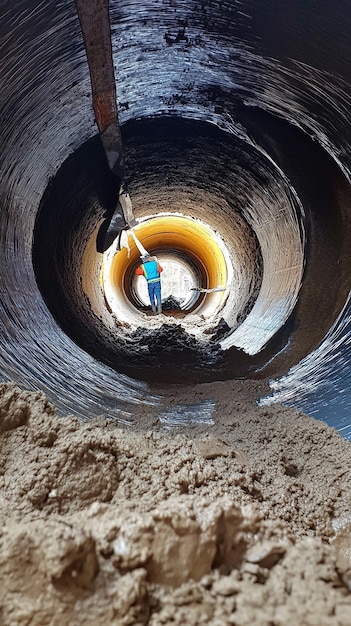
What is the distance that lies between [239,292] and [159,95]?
7.62 feet

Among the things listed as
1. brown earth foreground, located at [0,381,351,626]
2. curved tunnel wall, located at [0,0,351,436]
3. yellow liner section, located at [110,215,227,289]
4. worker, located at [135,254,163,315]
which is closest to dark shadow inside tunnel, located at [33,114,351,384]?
curved tunnel wall, located at [0,0,351,436]

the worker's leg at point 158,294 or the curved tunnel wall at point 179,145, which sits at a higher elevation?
the worker's leg at point 158,294

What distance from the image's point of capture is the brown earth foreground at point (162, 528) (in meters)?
0.79

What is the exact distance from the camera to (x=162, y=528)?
92 cm

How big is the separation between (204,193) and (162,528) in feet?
10.9

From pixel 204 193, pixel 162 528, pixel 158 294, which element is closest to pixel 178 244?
pixel 158 294

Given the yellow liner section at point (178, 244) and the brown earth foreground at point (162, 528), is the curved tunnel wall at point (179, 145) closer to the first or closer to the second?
the brown earth foreground at point (162, 528)

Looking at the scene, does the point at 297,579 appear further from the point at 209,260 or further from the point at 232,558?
the point at 209,260

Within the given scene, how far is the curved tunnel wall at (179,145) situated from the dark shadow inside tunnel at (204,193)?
0.01 metres

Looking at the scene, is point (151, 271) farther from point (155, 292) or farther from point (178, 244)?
point (178, 244)

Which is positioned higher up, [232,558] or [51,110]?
[51,110]

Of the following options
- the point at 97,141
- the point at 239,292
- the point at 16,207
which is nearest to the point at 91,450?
the point at 16,207

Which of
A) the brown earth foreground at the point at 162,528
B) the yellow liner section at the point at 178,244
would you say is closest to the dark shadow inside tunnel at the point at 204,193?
the brown earth foreground at the point at 162,528

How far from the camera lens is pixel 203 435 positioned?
5.73 feet
